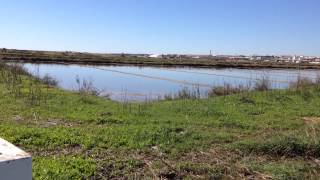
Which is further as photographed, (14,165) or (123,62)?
(123,62)

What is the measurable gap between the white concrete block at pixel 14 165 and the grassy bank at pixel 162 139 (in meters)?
3.51

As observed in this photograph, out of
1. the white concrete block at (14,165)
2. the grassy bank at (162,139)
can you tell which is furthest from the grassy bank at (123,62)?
the white concrete block at (14,165)

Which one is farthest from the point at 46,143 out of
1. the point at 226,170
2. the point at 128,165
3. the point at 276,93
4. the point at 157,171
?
the point at 276,93

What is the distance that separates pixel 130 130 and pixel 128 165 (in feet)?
7.70

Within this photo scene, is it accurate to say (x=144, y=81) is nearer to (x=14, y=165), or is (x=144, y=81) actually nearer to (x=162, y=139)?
(x=162, y=139)

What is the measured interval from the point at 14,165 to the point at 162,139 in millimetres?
5948

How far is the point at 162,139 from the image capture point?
8359 millimetres

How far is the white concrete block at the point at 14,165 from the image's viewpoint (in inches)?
96.7

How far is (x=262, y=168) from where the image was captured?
6699mm

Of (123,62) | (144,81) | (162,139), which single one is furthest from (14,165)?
(123,62)

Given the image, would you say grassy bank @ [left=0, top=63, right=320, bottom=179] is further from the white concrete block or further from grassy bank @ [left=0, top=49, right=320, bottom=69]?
grassy bank @ [left=0, top=49, right=320, bottom=69]

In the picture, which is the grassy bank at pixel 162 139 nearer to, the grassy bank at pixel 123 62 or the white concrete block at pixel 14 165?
the white concrete block at pixel 14 165

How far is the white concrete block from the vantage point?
2.46 meters

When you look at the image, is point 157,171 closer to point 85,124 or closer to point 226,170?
point 226,170
